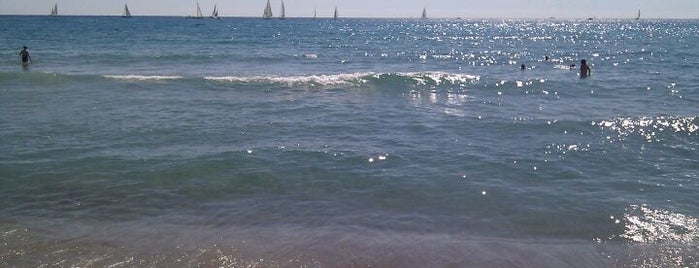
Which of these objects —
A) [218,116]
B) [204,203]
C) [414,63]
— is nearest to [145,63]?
[414,63]

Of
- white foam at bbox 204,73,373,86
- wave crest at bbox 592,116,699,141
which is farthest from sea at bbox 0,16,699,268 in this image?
white foam at bbox 204,73,373,86

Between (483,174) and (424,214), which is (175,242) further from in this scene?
(483,174)

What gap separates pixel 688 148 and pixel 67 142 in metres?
16.4

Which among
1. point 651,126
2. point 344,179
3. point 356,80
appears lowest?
point 344,179

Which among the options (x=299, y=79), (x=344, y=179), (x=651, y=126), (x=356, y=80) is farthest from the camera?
(x=299, y=79)

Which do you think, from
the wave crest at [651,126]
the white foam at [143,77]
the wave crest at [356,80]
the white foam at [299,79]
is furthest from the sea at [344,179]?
the white foam at [143,77]

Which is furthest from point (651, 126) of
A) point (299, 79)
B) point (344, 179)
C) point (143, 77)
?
point (143, 77)

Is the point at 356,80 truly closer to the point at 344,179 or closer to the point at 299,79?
the point at 299,79

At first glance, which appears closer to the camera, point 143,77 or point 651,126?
point 651,126

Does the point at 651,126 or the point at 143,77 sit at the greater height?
the point at 143,77

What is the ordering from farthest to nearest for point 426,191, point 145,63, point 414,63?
point 414,63
point 145,63
point 426,191

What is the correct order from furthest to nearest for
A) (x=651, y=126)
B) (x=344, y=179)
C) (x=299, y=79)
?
(x=299, y=79) → (x=651, y=126) → (x=344, y=179)

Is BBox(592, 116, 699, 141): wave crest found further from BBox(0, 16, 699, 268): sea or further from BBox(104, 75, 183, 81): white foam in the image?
BBox(104, 75, 183, 81): white foam

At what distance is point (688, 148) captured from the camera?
1466cm
